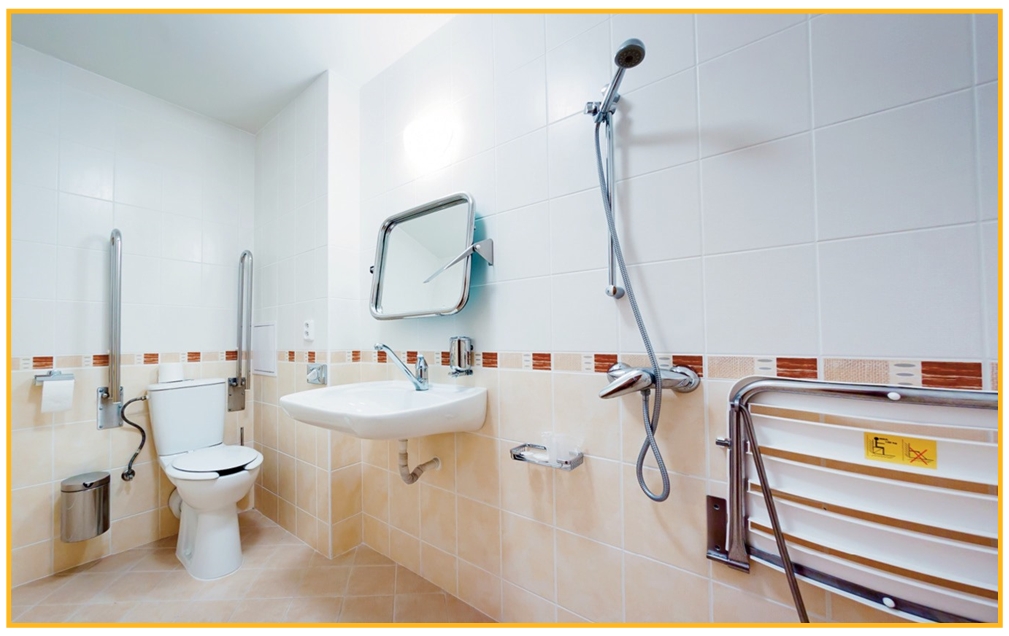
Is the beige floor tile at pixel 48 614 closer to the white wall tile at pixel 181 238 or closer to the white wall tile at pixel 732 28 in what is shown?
the white wall tile at pixel 181 238

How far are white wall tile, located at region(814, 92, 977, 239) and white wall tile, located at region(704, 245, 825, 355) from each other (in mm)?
96

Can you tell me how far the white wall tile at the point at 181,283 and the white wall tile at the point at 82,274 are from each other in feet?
0.68

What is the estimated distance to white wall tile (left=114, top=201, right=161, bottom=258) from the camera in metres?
1.83

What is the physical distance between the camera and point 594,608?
1.11 metres

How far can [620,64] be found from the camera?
86cm

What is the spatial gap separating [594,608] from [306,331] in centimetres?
158

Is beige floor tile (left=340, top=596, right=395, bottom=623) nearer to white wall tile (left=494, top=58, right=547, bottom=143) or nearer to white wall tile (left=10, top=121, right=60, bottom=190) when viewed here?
white wall tile (left=494, top=58, right=547, bottom=143)

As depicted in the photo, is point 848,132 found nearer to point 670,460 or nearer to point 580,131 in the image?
point 580,131

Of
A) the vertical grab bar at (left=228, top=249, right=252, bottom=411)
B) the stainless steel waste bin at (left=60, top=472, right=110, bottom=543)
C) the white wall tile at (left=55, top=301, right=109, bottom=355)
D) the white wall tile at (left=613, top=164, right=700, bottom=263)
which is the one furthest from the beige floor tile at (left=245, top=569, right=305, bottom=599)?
the white wall tile at (left=613, top=164, right=700, bottom=263)

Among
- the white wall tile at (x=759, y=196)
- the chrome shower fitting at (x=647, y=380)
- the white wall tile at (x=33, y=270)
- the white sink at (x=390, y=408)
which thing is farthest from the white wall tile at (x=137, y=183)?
the white wall tile at (x=759, y=196)

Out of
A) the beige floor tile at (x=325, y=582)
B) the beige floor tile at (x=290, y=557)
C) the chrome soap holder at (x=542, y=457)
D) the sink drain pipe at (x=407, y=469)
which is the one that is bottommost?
the beige floor tile at (x=290, y=557)

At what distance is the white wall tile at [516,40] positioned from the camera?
1.26 m

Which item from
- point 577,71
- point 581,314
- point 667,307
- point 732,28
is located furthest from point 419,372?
point 732,28

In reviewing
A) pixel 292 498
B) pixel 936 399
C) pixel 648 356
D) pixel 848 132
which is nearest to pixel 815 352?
pixel 936 399
